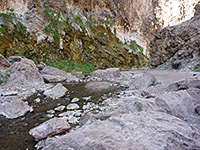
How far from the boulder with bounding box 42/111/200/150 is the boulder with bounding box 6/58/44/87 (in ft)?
16.1

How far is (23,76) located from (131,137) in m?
5.53

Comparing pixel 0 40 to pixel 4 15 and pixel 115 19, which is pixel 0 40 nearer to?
pixel 4 15

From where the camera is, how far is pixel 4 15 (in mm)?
9367

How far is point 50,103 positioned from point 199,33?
1387 centimetres

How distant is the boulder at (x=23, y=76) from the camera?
198 inches

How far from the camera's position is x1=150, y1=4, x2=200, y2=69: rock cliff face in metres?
11.4

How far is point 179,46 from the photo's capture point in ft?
42.7

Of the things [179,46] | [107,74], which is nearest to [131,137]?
[107,74]

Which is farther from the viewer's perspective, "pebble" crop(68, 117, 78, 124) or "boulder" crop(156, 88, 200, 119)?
"pebble" crop(68, 117, 78, 124)

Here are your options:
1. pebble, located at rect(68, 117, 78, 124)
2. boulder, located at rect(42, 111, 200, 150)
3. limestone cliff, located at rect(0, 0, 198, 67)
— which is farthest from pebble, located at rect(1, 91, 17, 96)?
limestone cliff, located at rect(0, 0, 198, 67)

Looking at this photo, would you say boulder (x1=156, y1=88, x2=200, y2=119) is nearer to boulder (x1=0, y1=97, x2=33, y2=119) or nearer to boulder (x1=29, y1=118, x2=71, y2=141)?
boulder (x1=29, y1=118, x2=71, y2=141)

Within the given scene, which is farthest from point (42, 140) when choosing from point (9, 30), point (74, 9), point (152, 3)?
point (152, 3)

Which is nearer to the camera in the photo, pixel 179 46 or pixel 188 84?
pixel 188 84

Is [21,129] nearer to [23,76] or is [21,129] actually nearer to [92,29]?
[23,76]
